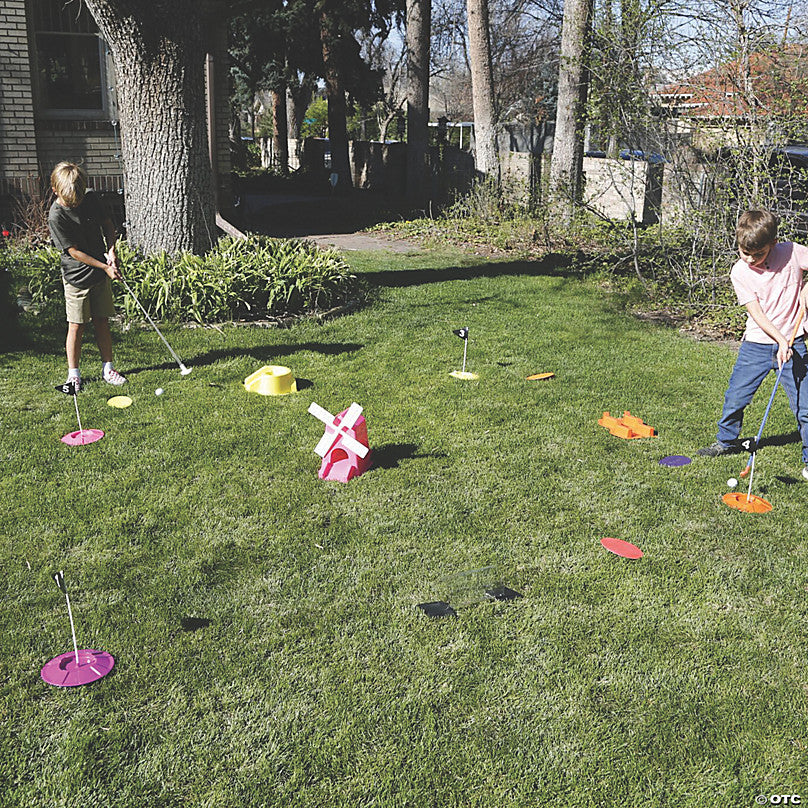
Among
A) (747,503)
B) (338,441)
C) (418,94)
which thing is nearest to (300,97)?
(418,94)

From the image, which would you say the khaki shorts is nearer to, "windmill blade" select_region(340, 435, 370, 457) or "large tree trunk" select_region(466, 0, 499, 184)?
"windmill blade" select_region(340, 435, 370, 457)

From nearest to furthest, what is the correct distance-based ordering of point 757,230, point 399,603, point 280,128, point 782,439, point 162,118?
point 399,603 → point 757,230 → point 782,439 → point 162,118 → point 280,128

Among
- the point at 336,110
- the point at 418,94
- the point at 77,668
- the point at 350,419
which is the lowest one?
the point at 77,668

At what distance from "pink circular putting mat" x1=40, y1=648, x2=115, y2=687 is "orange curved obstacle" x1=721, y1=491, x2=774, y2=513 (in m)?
3.22

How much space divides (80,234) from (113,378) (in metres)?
1.09

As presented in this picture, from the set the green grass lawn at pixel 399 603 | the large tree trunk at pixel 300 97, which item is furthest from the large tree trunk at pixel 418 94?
the green grass lawn at pixel 399 603

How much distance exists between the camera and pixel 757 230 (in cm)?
427

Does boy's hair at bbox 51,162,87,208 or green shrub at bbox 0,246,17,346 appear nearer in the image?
boy's hair at bbox 51,162,87,208

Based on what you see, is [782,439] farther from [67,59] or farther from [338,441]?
[67,59]

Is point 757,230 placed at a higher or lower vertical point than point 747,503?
higher

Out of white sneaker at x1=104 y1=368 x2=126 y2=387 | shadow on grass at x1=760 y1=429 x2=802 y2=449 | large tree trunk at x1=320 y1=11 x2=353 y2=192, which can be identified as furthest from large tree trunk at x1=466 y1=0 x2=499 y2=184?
shadow on grass at x1=760 y1=429 x2=802 y2=449

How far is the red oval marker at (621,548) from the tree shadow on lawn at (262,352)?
3.65 meters

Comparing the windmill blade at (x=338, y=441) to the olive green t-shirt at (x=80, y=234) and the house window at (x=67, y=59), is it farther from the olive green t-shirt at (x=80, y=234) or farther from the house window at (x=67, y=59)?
the house window at (x=67, y=59)

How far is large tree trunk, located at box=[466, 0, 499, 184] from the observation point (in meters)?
15.1
